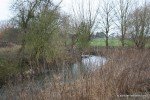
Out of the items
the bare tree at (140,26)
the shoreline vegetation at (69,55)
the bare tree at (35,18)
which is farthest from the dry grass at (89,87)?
the bare tree at (140,26)

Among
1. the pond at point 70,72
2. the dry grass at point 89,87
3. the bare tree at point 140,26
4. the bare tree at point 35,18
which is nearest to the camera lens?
the dry grass at point 89,87

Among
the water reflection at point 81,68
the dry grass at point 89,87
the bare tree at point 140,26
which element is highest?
the bare tree at point 140,26

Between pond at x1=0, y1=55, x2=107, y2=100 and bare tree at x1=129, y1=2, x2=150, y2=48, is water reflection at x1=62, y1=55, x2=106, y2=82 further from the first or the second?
bare tree at x1=129, y1=2, x2=150, y2=48

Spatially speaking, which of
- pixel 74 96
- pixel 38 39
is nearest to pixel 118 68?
pixel 74 96

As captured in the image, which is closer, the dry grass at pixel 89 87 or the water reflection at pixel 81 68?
the dry grass at pixel 89 87

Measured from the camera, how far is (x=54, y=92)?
766cm

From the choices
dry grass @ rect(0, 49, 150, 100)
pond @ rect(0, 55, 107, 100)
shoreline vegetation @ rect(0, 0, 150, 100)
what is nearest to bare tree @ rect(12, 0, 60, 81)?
shoreline vegetation @ rect(0, 0, 150, 100)

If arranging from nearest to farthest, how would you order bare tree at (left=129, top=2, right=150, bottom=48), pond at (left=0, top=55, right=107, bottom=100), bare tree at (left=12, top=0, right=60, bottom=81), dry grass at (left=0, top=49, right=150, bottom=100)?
dry grass at (left=0, top=49, right=150, bottom=100) < pond at (left=0, top=55, right=107, bottom=100) < bare tree at (left=12, top=0, right=60, bottom=81) < bare tree at (left=129, top=2, right=150, bottom=48)

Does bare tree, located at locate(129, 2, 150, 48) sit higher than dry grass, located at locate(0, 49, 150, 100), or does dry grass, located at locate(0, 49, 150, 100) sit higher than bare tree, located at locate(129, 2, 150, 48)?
bare tree, located at locate(129, 2, 150, 48)

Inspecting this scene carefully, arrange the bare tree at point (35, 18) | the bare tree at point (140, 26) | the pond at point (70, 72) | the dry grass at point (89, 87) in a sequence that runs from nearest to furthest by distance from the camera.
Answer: the dry grass at point (89, 87) → the pond at point (70, 72) → the bare tree at point (35, 18) → the bare tree at point (140, 26)

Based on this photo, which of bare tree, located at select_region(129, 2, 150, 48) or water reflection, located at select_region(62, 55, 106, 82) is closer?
water reflection, located at select_region(62, 55, 106, 82)

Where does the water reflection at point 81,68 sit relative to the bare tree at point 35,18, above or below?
below

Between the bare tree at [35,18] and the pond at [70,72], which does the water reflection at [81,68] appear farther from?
the bare tree at [35,18]

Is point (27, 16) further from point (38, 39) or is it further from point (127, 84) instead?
point (127, 84)
